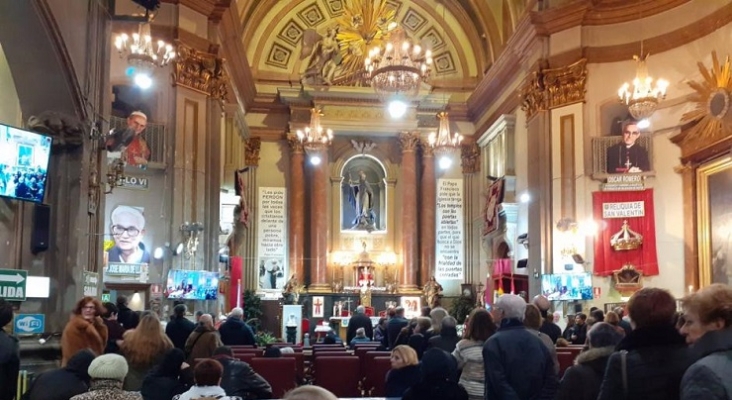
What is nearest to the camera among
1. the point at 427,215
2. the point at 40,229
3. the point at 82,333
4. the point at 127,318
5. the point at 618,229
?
the point at 82,333

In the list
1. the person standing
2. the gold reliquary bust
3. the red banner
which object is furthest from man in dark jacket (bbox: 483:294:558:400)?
the red banner

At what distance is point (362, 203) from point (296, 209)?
90.4 inches

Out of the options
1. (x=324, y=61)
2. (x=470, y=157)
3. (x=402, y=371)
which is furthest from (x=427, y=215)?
(x=402, y=371)

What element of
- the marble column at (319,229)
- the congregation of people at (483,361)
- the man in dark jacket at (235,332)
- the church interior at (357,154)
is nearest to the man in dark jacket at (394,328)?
the man in dark jacket at (235,332)

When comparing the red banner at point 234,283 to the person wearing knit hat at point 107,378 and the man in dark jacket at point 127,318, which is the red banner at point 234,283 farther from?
the person wearing knit hat at point 107,378

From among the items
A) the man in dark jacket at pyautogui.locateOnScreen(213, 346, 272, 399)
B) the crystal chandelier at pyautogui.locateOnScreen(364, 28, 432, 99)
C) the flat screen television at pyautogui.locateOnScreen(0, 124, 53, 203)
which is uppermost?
the crystal chandelier at pyautogui.locateOnScreen(364, 28, 432, 99)

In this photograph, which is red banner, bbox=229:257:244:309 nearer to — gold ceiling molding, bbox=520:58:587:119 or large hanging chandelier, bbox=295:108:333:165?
large hanging chandelier, bbox=295:108:333:165

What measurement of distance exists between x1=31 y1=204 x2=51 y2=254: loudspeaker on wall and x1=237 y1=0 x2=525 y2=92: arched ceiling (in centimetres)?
1694

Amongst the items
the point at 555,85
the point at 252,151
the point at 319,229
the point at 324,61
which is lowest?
the point at 319,229

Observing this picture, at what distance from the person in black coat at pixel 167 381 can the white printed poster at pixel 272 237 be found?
19369 millimetres

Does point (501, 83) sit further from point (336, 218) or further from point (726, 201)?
point (726, 201)

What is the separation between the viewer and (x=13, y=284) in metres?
7.12

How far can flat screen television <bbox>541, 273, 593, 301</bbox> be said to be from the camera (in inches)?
616

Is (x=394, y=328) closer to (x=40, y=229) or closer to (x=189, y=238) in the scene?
(x=40, y=229)
